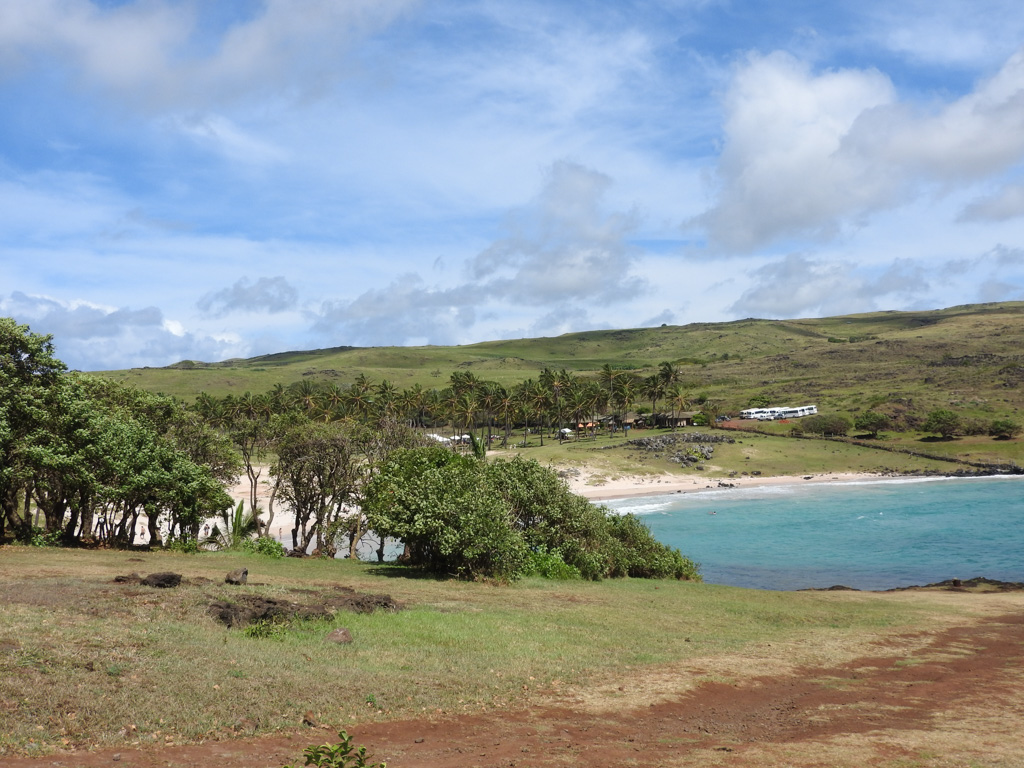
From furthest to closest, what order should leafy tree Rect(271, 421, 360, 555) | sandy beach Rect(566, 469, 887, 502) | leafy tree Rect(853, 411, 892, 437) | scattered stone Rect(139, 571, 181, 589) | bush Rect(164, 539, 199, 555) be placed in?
leafy tree Rect(853, 411, 892, 437) → sandy beach Rect(566, 469, 887, 502) → leafy tree Rect(271, 421, 360, 555) → bush Rect(164, 539, 199, 555) → scattered stone Rect(139, 571, 181, 589)

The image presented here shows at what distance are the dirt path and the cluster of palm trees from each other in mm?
92796

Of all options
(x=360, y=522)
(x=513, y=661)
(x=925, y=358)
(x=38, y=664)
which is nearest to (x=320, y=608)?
(x=513, y=661)

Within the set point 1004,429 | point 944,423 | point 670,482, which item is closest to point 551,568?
point 670,482

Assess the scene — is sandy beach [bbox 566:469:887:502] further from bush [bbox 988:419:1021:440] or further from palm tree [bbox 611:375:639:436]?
palm tree [bbox 611:375:639:436]

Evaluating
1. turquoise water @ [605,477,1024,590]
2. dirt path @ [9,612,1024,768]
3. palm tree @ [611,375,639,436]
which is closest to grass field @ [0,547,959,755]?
dirt path @ [9,612,1024,768]

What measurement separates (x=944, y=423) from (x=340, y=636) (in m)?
116

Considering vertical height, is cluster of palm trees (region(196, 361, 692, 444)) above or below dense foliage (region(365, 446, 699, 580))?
above

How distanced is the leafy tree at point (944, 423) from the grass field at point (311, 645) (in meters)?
95.9

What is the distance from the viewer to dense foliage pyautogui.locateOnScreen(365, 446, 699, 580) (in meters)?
28.8

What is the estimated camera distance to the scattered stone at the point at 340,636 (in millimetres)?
16859

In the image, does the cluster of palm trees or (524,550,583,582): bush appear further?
the cluster of palm trees

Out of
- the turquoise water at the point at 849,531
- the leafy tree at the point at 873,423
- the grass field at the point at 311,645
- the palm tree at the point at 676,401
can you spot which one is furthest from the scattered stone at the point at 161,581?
the leafy tree at the point at 873,423

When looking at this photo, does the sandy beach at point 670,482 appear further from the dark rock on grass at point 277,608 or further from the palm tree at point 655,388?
the dark rock on grass at point 277,608

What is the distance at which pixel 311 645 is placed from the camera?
16391 millimetres
